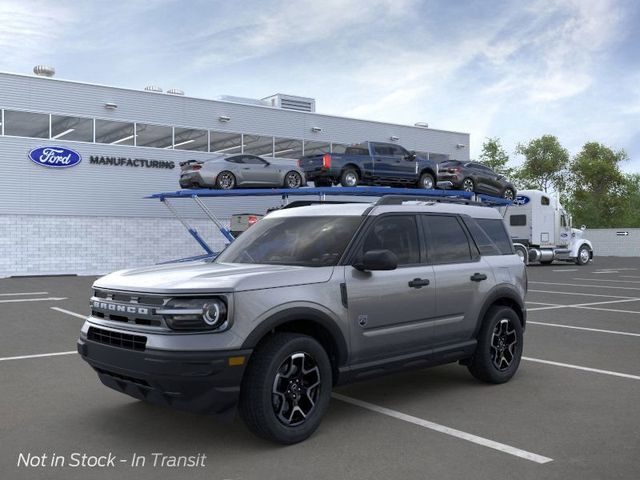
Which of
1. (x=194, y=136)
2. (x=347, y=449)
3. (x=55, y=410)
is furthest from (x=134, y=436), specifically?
(x=194, y=136)

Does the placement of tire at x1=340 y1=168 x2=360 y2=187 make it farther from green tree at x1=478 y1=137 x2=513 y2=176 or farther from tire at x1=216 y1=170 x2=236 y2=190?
green tree at x1=478 y1=137 x2=513 y2=176

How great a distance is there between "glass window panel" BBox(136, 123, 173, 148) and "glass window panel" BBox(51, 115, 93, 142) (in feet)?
7.07

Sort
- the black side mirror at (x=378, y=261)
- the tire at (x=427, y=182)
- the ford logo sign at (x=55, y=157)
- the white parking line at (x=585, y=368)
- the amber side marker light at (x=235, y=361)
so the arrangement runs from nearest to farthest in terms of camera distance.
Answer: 1. the amber side marker light at (x=235, y=361)
2. the black side mirror at (x=378, y=261)
3. the white parking line at (x=585, y=368)
4. the tire at (x=427, y=182)
5. the ford logo sign at (x=55, y=157)

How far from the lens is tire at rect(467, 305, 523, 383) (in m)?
6.48

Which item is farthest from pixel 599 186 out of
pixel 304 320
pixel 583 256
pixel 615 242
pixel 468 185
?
pixel 304 320

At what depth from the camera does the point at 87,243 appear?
28.3 metres

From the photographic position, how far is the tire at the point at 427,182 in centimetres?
2442

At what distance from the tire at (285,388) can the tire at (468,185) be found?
70.5ft

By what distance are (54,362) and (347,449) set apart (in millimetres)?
4674

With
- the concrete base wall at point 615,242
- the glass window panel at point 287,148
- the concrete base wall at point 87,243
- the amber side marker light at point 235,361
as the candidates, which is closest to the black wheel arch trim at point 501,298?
the amber side marker light at point 235,361

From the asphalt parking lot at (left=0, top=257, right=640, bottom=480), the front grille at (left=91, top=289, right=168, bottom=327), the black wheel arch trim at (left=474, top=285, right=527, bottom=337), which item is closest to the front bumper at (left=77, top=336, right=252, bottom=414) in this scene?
the front grille at (left=91, top=289, right=168, bottom=327)

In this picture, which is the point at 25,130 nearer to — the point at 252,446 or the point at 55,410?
the point at 55,410

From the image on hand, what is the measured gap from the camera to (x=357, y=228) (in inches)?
219

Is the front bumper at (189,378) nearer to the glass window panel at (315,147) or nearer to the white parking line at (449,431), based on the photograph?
the white parking line at (449,431)
